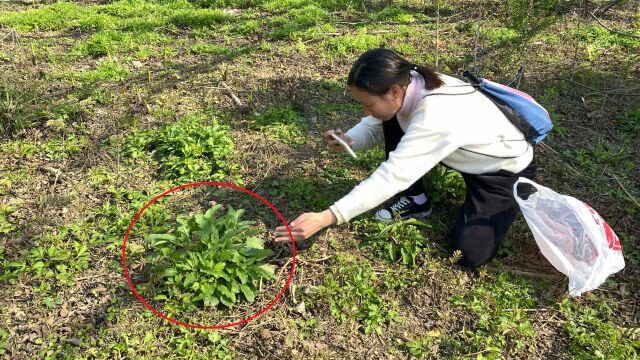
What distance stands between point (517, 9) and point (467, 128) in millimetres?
2778

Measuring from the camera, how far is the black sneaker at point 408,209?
125 inches

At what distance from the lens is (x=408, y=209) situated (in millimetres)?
3197

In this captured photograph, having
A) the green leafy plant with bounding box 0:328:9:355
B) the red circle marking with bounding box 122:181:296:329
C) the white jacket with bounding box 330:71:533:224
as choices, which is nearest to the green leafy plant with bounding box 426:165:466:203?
the white jacket with bounding box 330:71:533:224

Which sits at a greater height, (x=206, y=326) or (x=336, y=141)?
(x=336, y=141)

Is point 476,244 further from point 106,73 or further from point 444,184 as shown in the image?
point 106,73

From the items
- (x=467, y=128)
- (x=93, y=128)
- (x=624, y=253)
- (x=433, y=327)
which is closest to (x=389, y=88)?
(x=467, y=128)

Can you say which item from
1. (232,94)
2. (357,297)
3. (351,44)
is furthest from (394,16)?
(357,297)

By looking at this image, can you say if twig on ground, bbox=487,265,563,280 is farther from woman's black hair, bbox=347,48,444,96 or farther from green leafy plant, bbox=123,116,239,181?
green leafy plant, bbox=123,116,239,181

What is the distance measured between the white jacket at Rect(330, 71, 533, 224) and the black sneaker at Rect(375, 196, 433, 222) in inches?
19.2

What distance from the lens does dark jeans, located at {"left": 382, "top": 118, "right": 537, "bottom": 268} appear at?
2814 millimetres

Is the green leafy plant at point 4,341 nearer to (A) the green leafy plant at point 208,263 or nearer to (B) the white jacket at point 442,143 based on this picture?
(A) the green leafy plant at point 208,263

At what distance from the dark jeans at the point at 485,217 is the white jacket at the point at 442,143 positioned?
0.26 feet

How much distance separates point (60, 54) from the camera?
483 cm

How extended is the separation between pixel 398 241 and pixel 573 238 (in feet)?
3.30
